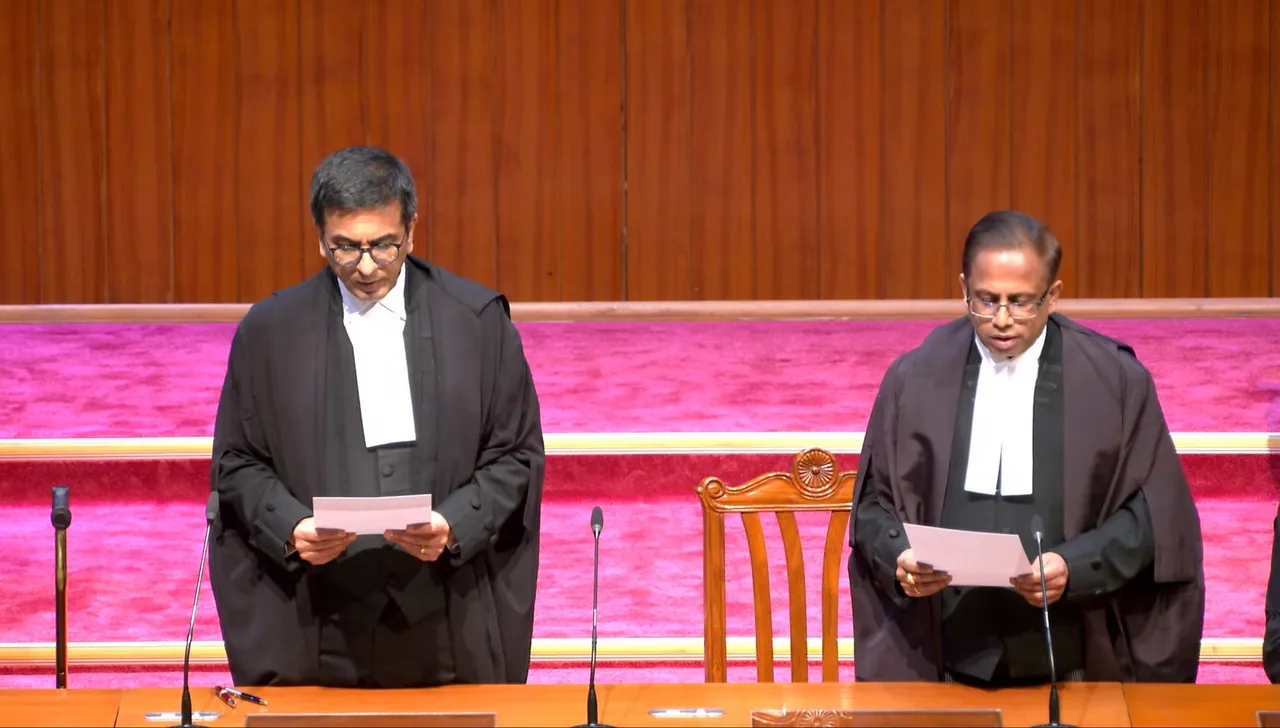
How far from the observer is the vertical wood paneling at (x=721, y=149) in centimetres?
820

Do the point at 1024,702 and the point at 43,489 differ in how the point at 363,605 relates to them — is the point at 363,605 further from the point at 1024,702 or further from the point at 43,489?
the point at 43,489

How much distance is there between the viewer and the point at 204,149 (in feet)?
26.9

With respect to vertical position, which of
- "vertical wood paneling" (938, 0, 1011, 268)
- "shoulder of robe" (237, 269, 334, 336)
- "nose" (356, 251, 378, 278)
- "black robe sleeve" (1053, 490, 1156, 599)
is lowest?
"black robe sleeve" (1053, 490, 1156, 599)

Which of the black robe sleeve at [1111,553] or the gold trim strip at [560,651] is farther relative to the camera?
the gold trim strip at [560,651]

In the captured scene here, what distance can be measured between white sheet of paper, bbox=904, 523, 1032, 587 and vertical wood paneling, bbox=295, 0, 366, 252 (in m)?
6.21

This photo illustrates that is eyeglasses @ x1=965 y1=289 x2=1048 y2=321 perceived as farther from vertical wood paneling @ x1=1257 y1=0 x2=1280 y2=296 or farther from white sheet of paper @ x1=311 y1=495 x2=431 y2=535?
vertical wood paneling @ x1=1257 y1=0 x2=1280 y2=296

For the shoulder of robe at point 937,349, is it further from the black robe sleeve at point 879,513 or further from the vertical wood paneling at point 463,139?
the vertical wood paneling at point 463,139

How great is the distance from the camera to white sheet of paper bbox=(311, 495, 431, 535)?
2.46 m

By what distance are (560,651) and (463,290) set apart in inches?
58.9

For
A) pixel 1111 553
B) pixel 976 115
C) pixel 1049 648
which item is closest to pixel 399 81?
pixel 976 115

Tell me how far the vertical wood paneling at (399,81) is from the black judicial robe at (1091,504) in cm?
577

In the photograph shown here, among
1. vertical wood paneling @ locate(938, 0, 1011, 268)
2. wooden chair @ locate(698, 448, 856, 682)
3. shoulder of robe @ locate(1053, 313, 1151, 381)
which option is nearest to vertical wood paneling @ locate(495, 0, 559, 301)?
vertical wood paneling @ locate(938, 0, 1011, 268)

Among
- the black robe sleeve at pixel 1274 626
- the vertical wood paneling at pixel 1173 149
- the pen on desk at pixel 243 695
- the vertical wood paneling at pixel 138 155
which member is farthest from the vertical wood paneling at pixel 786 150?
the pen on desk at pixel 243 695

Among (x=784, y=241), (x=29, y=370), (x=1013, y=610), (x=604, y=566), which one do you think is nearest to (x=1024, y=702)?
Answer: (x=1013, y=610)
